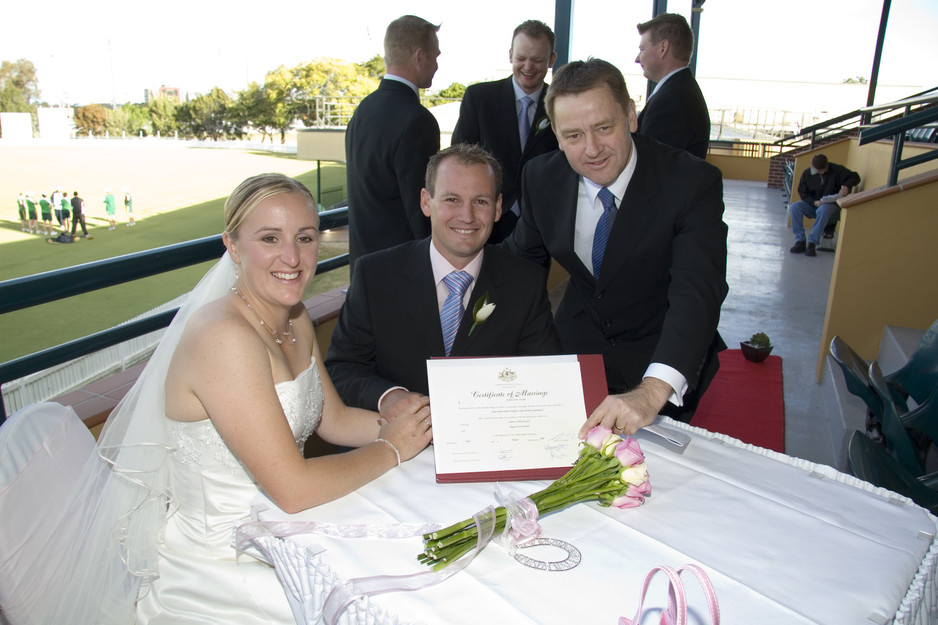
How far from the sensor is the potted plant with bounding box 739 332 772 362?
474cm

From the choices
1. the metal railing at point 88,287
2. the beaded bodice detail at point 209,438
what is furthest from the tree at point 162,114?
the beaded bodice detail at point 209,438

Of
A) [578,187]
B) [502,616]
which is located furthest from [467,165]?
[502,616]

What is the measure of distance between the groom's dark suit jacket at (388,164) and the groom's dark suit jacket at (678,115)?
125 cm

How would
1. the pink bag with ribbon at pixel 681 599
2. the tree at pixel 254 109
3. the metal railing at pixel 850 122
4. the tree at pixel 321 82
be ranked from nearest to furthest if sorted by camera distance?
the pink bag with ribbon at pixel 681 599
the metal railing at pixel 850 122
the tree at pixel 321 82
the tree at pixel 254 109

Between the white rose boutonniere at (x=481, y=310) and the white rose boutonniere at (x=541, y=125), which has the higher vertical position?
the white rose boutonniere at (x=541, y=125)

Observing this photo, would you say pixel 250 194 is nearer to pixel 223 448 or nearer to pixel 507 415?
pixel 223 448

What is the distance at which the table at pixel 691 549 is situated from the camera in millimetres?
970

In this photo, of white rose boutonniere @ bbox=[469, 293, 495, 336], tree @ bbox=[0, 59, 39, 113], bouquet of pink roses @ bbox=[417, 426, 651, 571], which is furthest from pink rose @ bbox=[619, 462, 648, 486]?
tree @ bbox=[0, 59, 39, 113]

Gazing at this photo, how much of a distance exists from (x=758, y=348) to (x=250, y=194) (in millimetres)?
4235

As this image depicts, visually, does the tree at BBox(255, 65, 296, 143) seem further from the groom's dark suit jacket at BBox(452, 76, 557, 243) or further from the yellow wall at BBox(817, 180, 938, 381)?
the yellow wall at BBox(817, 180, 938, 381)

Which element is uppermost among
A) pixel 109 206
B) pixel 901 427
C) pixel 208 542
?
pixel 208 542

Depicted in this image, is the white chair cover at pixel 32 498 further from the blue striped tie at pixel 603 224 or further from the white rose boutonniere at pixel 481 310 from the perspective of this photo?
the blue striped tie at pixel 603 224

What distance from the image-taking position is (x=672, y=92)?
11.2 feet

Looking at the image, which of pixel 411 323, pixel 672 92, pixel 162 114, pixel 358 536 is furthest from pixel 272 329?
pixel 162 114
